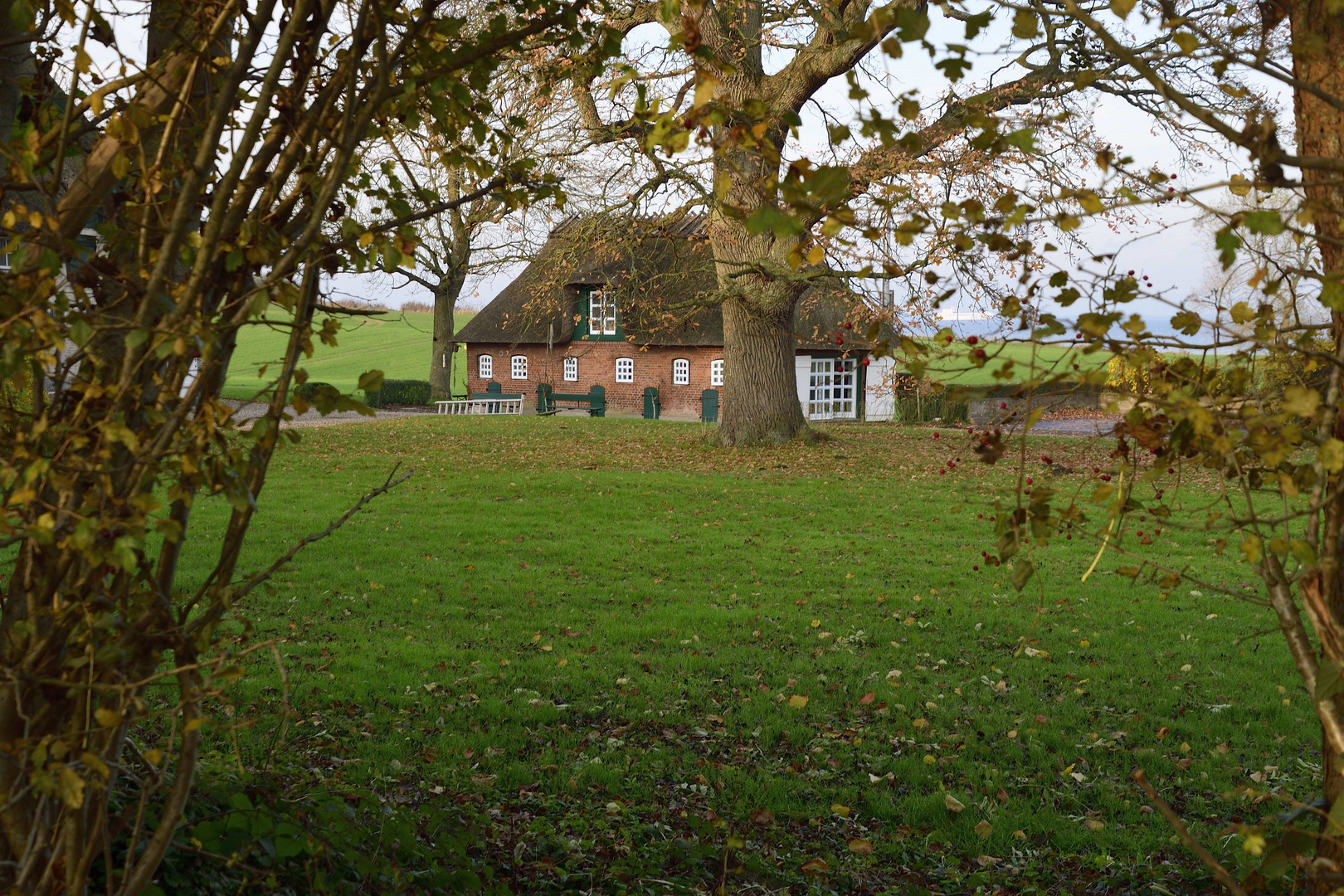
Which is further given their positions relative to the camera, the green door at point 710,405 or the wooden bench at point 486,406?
the green door at point 710,405

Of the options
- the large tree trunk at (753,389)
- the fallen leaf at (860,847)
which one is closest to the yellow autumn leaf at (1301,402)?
the fallen leaf at (860,847)

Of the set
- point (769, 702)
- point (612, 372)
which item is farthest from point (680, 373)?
point (769, 702)

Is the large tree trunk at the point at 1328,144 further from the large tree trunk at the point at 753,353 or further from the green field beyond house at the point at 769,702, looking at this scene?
the large tree trunk at the point at 753,353

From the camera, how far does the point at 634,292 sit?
20.2 m

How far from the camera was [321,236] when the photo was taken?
8.00 ft

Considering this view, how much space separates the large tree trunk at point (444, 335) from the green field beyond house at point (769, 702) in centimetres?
2540

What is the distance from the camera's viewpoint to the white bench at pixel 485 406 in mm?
33112

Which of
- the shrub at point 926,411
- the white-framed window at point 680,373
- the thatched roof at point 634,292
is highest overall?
the thatched roof at point 634,292

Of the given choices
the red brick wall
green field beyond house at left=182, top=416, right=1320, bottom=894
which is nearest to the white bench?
the red brick wall

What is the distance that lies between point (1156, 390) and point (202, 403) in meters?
2.11

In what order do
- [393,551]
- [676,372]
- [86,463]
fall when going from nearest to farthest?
[86,463] < [393,551] < [676,372]

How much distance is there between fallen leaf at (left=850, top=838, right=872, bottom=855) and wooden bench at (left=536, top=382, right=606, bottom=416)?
29261mm

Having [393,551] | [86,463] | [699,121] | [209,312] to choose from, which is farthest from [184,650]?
[393,551]

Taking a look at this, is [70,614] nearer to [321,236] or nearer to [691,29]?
[321,236]
